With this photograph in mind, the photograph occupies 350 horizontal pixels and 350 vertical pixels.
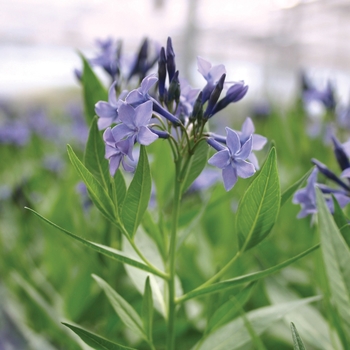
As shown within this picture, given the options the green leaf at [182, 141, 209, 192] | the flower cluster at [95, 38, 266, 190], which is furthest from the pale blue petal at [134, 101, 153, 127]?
the green leaf at [182, 141, 209, 192]

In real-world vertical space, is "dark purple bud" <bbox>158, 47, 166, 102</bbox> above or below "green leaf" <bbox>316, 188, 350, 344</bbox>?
above

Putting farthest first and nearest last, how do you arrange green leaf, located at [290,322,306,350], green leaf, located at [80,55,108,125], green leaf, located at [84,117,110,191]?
green leaf, located at [80,55,108,125] → green leaf, located at [84,117,110,191] → green leaf, located at [290,322,306,350]

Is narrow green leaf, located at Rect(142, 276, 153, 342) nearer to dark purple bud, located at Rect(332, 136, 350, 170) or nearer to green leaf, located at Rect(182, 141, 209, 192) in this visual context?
green leaf, located at Rect(182, 141, 209, 192)

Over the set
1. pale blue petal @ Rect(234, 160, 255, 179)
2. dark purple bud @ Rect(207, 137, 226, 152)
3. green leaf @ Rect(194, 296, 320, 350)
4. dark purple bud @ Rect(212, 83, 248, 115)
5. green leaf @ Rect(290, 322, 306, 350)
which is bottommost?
green leaf @ Rect(194, 296, 320, 350)

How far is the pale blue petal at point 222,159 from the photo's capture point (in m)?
0.38

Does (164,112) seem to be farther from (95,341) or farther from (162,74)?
(95,341)

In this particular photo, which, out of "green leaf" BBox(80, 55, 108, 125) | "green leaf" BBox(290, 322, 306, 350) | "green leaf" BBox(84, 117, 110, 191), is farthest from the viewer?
"green leaf" BBox(80, 55, 108, 125)

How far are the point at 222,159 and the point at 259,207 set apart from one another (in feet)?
0.21

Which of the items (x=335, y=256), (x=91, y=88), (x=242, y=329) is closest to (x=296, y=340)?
(x=335, y=256)

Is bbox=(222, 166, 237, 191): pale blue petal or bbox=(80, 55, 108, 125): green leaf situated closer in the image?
bbox=(222, 166, 237, 191): pale blue petal

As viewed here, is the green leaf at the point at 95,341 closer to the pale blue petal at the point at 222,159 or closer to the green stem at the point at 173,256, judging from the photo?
the green stem at the point at 173,256

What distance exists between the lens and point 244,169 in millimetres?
373

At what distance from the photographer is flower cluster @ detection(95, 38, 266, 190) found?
0.37 meters

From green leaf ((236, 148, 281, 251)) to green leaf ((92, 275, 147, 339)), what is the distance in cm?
14
